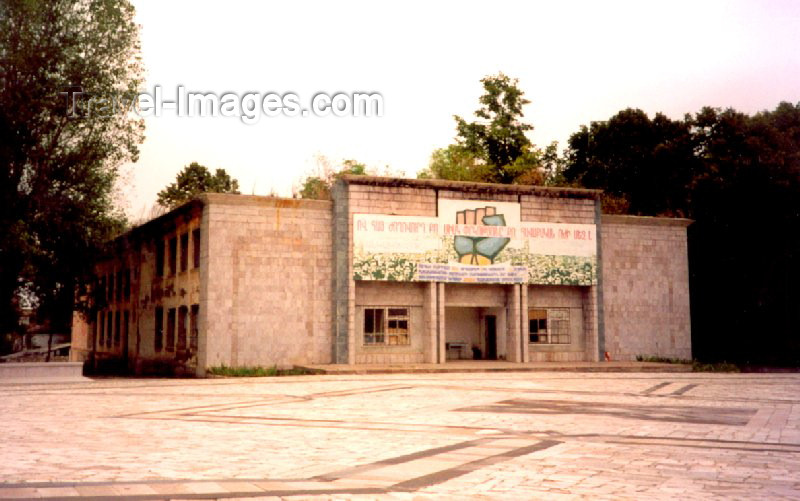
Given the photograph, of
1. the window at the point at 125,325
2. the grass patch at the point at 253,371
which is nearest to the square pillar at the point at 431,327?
the grass patch at the point at 253,371

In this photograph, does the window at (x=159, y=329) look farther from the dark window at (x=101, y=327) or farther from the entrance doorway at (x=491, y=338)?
the entrance doorway at (x=491, y=338)

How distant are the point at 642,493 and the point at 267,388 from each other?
1356 centimetres

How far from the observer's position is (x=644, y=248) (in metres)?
31.9

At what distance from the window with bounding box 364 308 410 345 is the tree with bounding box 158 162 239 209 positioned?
36208mm

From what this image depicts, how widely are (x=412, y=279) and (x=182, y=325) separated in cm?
871

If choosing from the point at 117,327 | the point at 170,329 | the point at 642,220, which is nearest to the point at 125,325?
the point at 117,327

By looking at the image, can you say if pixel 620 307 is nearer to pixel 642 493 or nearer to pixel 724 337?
pixel 724 337

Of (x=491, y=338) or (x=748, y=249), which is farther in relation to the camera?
(x=748, y=249)

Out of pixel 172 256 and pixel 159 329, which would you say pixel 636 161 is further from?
pixel 159 329

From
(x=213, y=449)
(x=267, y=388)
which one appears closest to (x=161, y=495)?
(x=213, y=449)

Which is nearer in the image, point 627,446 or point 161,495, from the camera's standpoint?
point 161,495

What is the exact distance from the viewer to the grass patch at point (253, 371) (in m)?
25.0

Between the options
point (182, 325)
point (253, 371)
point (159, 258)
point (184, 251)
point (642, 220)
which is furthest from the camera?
point (159, 258)

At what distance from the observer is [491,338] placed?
31.3 meters
